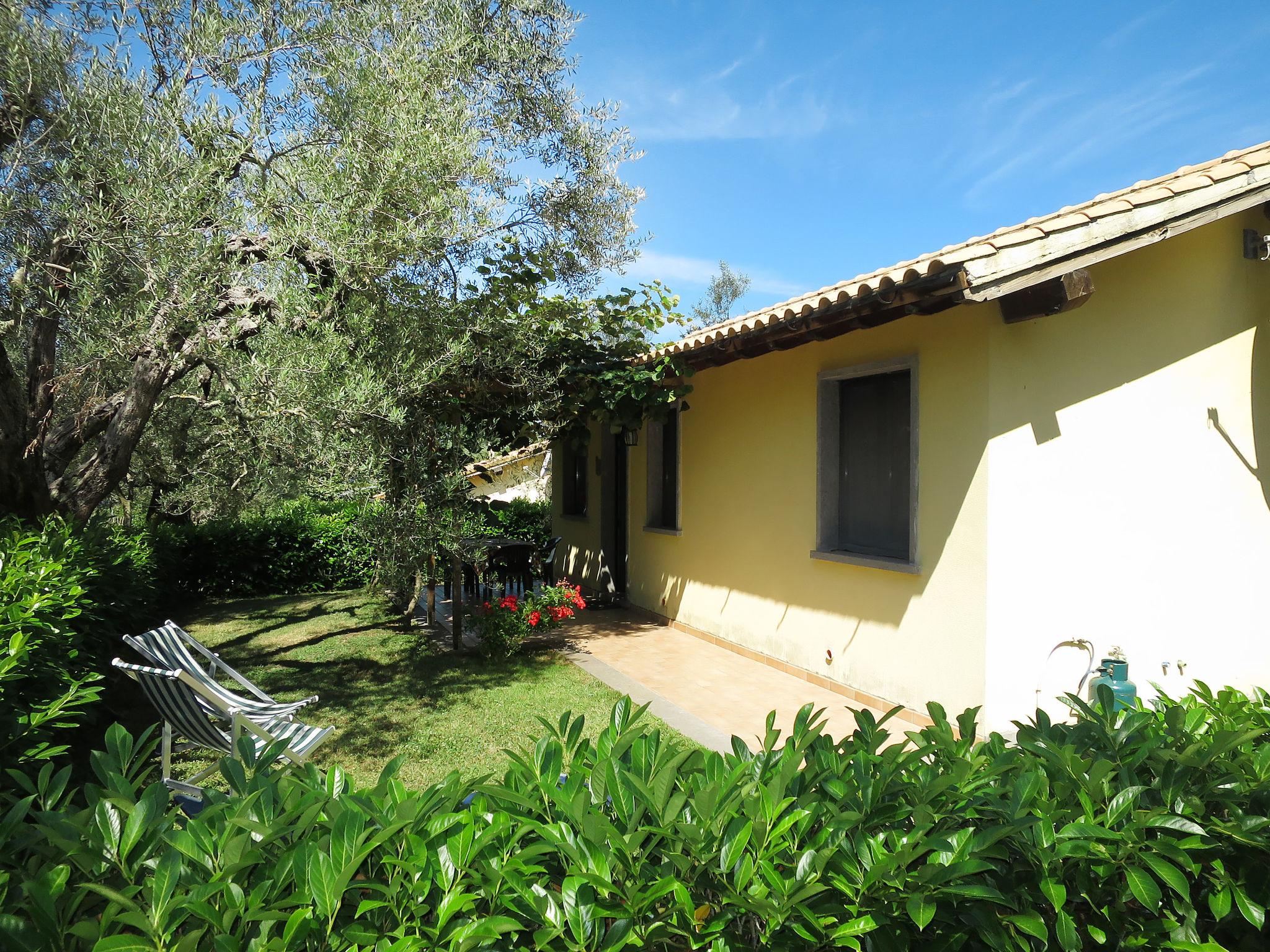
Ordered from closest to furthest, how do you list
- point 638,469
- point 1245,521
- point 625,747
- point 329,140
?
point 625,747 < point 329,140 < point 1245,521 < point 638,469

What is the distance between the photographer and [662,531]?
9805 mm

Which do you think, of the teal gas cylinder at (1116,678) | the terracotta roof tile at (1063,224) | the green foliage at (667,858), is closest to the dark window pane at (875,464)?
the terracotta roof tile at (1063,224)

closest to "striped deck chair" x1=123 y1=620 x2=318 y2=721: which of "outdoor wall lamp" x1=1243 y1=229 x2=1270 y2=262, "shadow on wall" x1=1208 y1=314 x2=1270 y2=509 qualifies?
"shadow on wall" x1=1208 y1=314 x2=1270 y2=509

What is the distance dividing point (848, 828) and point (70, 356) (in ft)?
24.2

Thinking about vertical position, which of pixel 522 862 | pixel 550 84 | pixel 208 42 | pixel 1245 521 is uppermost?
pixel 550 84

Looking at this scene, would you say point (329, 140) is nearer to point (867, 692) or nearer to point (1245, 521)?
point (867, 692)

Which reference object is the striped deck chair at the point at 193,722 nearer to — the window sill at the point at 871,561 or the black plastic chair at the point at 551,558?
the window sill at the point at 871,561

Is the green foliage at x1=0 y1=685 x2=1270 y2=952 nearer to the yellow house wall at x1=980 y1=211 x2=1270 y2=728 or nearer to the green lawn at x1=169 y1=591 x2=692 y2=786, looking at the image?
the green lawn at x1=169 y1=591 x2=692 y2=786

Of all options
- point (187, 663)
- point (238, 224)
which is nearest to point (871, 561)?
point (187, 663)

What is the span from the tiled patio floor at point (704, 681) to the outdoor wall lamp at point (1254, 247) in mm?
4791

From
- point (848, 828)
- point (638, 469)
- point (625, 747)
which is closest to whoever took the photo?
point (848, 828)

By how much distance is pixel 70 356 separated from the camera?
6.43 metres

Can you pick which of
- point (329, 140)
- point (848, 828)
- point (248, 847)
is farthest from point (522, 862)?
point (329, 140)

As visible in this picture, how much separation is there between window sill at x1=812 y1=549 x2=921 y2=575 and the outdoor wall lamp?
3.80 m
